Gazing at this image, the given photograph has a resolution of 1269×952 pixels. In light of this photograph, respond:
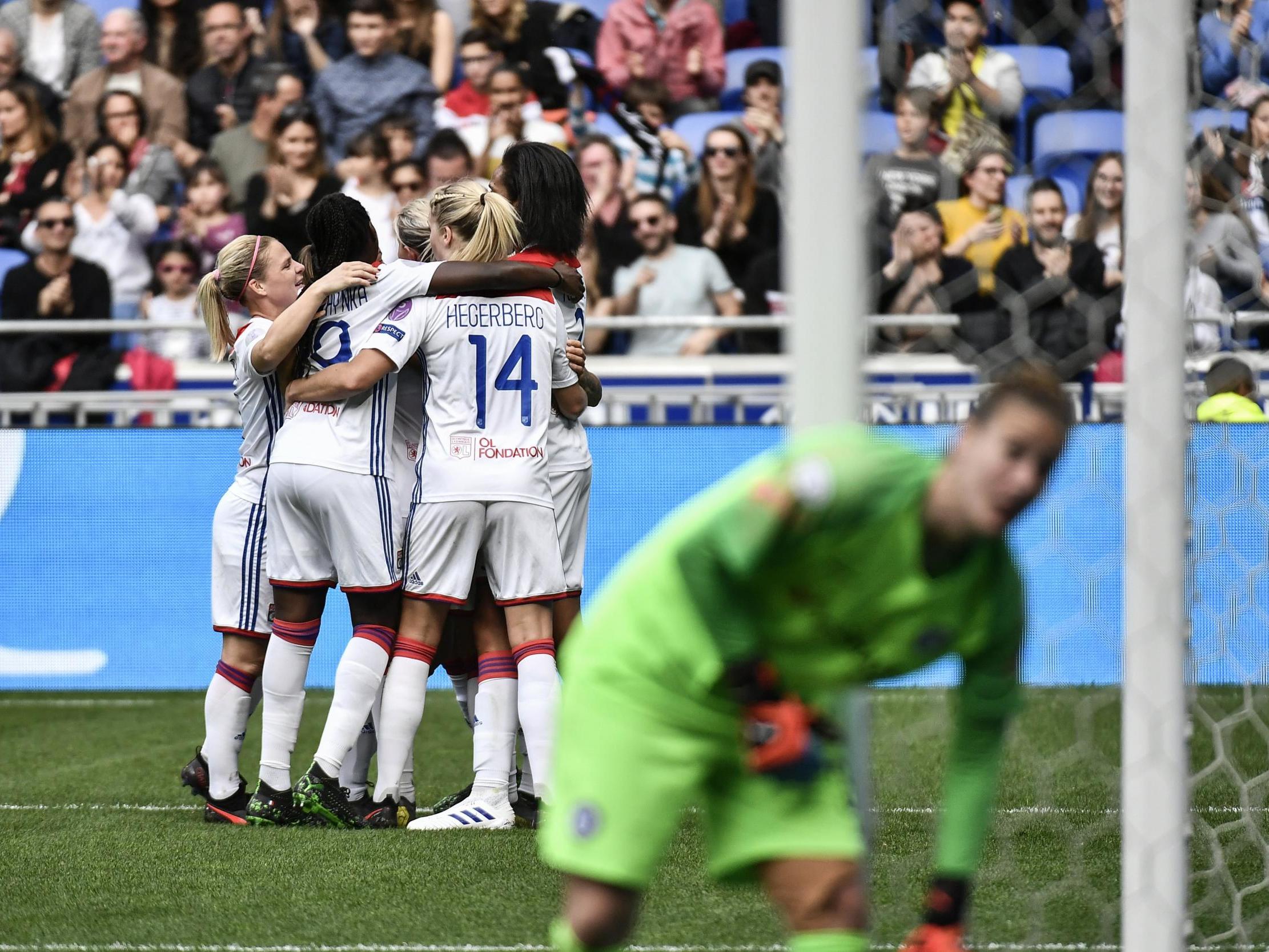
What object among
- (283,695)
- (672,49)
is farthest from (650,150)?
(283,695)

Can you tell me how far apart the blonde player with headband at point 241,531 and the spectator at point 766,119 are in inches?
173

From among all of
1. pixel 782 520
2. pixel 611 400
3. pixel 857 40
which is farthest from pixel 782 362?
pixel 782 520

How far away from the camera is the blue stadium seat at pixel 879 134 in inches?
117

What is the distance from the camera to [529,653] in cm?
514

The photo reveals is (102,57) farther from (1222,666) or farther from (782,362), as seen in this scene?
(1222,666)

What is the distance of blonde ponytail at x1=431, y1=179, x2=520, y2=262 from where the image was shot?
5.14m

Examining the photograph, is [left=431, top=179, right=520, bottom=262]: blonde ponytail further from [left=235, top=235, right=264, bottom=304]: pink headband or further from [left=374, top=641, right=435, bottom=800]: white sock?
[left=374, top=641, right=435, bottom=800]: white sock

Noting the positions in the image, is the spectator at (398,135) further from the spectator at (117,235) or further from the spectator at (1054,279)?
the spectator at (1054,279)

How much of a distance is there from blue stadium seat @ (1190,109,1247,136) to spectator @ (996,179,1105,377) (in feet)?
1.54

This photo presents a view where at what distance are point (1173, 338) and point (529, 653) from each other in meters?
2.54

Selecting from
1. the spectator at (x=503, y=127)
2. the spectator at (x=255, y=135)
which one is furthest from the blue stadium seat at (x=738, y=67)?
the spectator at (x=255, y=135)

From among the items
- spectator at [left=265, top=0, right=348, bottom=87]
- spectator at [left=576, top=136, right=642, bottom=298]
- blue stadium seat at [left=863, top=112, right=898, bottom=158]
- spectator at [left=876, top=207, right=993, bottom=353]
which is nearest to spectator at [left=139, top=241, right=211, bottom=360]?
spectator at [left=265, top=0, right=348, bottom=87]

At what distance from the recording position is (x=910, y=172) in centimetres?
407

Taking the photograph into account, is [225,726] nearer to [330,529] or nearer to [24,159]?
[330,529]
